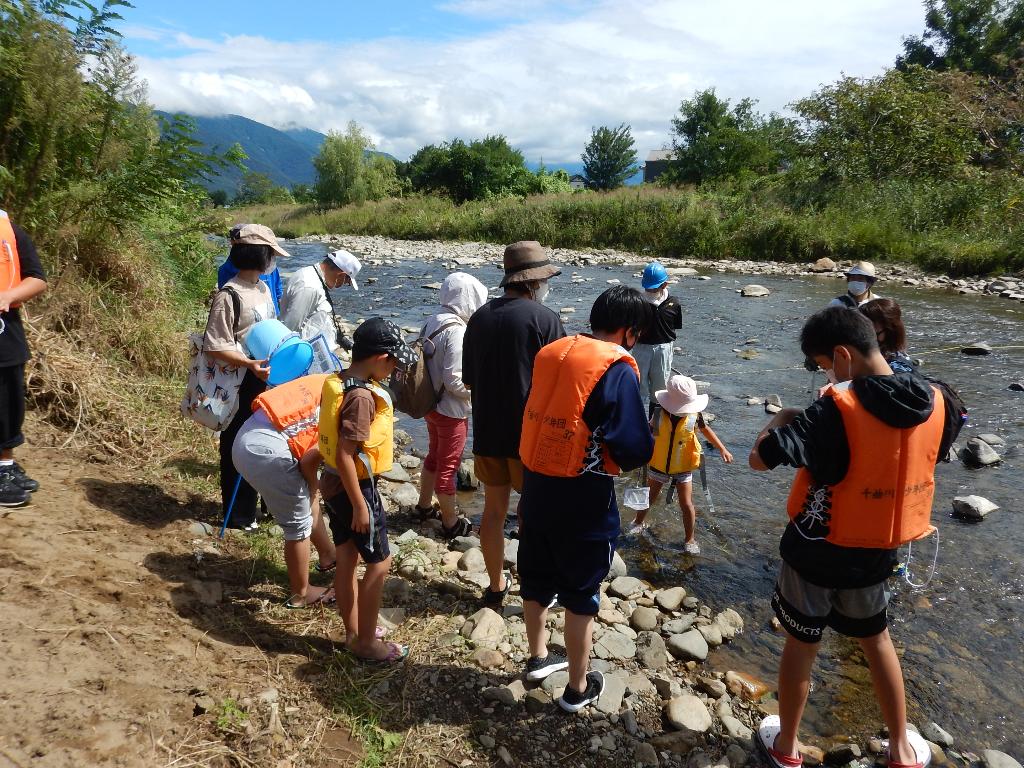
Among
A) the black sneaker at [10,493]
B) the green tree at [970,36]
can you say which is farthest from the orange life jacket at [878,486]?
the green tree at [970,36]

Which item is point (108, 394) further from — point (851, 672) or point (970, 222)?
point (970, 222)

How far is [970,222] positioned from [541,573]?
24.0 metres

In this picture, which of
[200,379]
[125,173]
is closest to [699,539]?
[200,379]

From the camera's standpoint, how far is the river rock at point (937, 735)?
3318 millimetres

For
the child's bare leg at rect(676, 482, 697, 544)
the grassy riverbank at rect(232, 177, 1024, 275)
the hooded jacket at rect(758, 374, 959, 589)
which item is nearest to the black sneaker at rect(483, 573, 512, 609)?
the child's bare leg at rect(676, 482, 697, 544)

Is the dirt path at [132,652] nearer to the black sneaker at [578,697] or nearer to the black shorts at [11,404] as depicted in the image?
the black shorts at [11,404]

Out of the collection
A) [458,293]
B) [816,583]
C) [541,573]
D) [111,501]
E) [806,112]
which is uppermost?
[806,112]

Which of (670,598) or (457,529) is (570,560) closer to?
(670,598)

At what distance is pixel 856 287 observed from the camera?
5727mm

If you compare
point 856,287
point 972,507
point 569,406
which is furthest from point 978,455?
point 569,406

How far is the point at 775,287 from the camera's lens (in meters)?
18.8

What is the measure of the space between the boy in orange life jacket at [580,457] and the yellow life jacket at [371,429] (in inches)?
28.3

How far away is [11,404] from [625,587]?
4073 millimetres

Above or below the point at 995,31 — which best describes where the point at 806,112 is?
below
